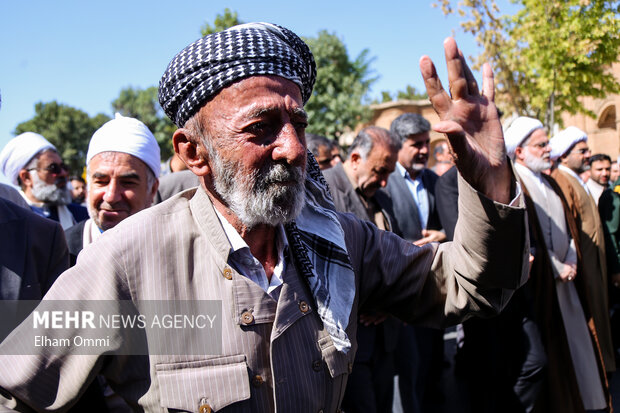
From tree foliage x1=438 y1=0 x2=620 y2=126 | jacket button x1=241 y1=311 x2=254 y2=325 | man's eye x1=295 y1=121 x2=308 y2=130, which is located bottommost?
jacket button x1=241 y1=311 x2=254 y2=325

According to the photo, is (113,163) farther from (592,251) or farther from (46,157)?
(592,251)

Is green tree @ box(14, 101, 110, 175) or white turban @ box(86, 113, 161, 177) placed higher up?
green tree @ box(14, 101, 110, 175)

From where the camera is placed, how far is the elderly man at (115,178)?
2844 mm

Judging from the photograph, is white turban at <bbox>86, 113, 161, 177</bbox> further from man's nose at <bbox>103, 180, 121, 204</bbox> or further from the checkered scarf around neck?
the checkered scarf around neck

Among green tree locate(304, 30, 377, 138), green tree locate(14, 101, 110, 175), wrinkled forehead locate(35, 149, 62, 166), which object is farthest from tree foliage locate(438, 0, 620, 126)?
green tree locate(14, 101, 110, 175)

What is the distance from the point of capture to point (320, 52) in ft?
83.7

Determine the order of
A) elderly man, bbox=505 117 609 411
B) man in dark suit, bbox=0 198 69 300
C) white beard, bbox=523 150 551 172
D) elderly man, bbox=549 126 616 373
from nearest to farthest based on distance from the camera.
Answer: man in dark suit, bbox=0 198 69 300
elderly man, bbox=505 117 609 411
white beard, bbox=523 150 551 172
elderly man, bbox=549 126 616 373

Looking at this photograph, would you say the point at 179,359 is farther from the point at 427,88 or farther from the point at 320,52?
the point at 320,52

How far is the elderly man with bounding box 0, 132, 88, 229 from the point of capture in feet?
13.7

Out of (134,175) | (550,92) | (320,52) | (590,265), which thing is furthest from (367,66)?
(134,175)

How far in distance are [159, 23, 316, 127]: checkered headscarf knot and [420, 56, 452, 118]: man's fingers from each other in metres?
0.44

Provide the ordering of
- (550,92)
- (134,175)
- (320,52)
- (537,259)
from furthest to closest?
(320,52) < (550,92) < (537,259) < (134,175)

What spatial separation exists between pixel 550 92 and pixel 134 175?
13.3 meters

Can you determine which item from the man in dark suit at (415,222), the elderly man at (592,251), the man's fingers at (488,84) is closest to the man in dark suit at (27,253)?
the man's fingers at (488,84)
